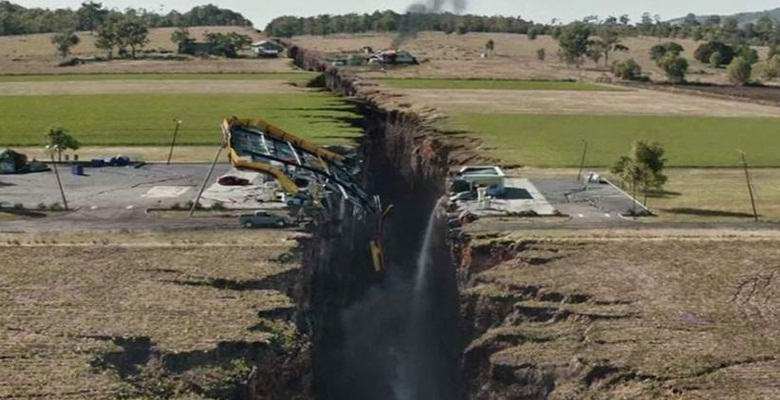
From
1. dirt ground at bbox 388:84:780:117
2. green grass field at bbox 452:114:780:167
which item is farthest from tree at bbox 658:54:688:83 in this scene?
green grass field at bbox 452:114:780:167

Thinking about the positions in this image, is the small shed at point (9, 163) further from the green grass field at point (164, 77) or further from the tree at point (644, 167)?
the green grass field at point (164, 77)

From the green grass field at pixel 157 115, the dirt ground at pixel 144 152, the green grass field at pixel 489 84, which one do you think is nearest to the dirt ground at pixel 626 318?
the dirt ground at pixel 144 152

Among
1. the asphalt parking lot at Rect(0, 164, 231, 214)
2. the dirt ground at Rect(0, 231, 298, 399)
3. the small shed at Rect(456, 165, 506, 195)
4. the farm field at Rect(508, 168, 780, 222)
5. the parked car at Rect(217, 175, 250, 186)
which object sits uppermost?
the small shed at Rect(456, 165, 506, 195)

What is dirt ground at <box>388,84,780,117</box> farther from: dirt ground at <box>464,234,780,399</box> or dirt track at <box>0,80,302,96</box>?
dirt ground at <box>464,234,780,399</box>

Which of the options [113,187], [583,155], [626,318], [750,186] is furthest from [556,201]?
[113,187]

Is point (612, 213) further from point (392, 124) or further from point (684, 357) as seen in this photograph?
point (392, 124)

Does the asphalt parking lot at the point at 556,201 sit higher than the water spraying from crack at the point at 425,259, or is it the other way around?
the asphalt parking lot at the point at 556,201
